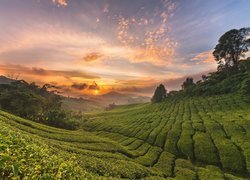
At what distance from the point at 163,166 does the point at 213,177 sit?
30.6 feet

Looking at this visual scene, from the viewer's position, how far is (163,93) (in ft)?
493

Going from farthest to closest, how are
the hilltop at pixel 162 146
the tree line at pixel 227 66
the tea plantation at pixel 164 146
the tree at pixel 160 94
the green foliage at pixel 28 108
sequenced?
the tree at pixel 160 94 < the tree line at pixel 227 66 < the green foliage at pixel 28 108 < the tea plantation at pixel 164 146 < the hilltop at pixel 162 146

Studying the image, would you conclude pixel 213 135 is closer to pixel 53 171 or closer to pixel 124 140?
pixel 124 140

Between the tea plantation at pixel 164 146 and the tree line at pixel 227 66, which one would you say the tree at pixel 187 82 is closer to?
the tree line at pixel 227 66

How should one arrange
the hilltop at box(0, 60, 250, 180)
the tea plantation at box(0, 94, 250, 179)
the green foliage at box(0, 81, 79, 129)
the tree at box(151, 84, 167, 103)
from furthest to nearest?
the tree at box(151, 84, 167, 103)
the green foliage at box(0, 81, 79, 129)
the tea plantation at box(0, 94, 250, 179)
the hilltop at box(0, 60, 250, 180)

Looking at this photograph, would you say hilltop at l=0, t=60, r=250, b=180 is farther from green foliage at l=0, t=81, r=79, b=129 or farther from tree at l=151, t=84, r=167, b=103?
tree at l=151, t=84, r=167, b=103

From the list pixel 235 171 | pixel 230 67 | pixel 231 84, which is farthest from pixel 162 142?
Answer: pixel 230 67

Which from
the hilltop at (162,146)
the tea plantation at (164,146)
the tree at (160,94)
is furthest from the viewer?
the tree at (160,94)

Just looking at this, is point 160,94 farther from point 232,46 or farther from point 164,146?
point 164,146

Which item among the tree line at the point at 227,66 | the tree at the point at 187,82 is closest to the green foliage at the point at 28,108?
the tree line at the point at 227,66

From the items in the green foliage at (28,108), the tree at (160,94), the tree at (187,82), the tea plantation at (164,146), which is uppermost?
the tree at (187,82)

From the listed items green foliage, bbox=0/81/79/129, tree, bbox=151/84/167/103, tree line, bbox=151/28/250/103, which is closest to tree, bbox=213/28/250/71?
tree line, bbox=151/28/250/103

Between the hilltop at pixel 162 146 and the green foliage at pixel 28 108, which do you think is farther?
the green foliage at pixel 28 108

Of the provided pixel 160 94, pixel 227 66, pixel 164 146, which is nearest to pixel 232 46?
pixel 227 66
